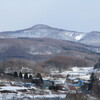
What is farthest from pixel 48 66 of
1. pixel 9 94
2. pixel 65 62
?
pixel 9 94

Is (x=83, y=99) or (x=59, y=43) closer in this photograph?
(x=83, y=99)

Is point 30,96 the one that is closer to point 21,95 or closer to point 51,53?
point 21,95

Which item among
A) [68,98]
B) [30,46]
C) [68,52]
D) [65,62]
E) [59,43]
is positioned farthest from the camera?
[59,43]

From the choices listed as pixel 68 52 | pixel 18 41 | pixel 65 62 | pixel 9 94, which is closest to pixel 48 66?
pixel 65 62

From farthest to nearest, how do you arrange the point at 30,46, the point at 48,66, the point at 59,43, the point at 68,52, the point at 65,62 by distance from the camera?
1. the point at 59,43
2. the point at 30,46
3. the point at 68,52
4. the point at 65,62
5. the point at 48,66

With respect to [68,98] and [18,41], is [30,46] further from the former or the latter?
[68,98]

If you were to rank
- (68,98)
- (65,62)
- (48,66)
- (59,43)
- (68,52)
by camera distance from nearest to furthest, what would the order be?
1. (68,98)
2. (48,66)
3. (65,62)
4. (68,52)
5. (59,43)

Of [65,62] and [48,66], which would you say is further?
[65,62]

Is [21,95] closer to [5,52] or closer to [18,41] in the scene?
[5,52]

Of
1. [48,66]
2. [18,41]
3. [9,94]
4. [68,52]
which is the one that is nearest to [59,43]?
[18,41]
